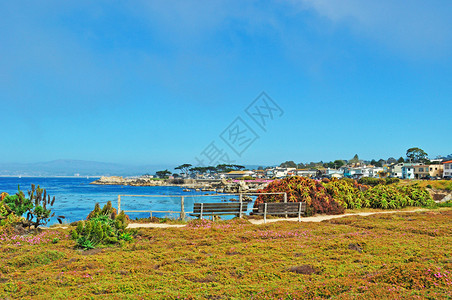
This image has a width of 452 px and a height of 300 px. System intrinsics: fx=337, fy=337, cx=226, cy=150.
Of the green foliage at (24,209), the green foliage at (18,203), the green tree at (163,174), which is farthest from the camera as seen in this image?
the green tree at (163,174)

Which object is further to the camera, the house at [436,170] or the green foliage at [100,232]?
the house at [436,170]

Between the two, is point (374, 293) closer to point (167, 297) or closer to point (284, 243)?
point (167, 297)

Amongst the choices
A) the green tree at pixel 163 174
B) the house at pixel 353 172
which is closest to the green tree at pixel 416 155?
the house at pixel 353 172

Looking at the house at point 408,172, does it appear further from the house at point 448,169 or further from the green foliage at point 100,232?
the green foliage at point 100,232

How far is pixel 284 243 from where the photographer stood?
322 inches

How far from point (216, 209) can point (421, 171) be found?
95.1 metres

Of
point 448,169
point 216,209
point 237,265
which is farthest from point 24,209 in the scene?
point 448,169

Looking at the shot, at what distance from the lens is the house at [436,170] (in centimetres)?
8781

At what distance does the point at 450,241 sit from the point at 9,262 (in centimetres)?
958

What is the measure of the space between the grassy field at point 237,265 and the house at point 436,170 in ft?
302

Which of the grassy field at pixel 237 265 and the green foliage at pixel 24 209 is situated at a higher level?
the green foliage at pixel 24 209

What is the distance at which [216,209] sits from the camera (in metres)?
12.5

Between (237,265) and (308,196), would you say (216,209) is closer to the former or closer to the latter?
(308,196)

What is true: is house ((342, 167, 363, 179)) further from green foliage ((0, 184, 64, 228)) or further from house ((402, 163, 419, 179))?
green foliage ((0, 184, 64, 228))
